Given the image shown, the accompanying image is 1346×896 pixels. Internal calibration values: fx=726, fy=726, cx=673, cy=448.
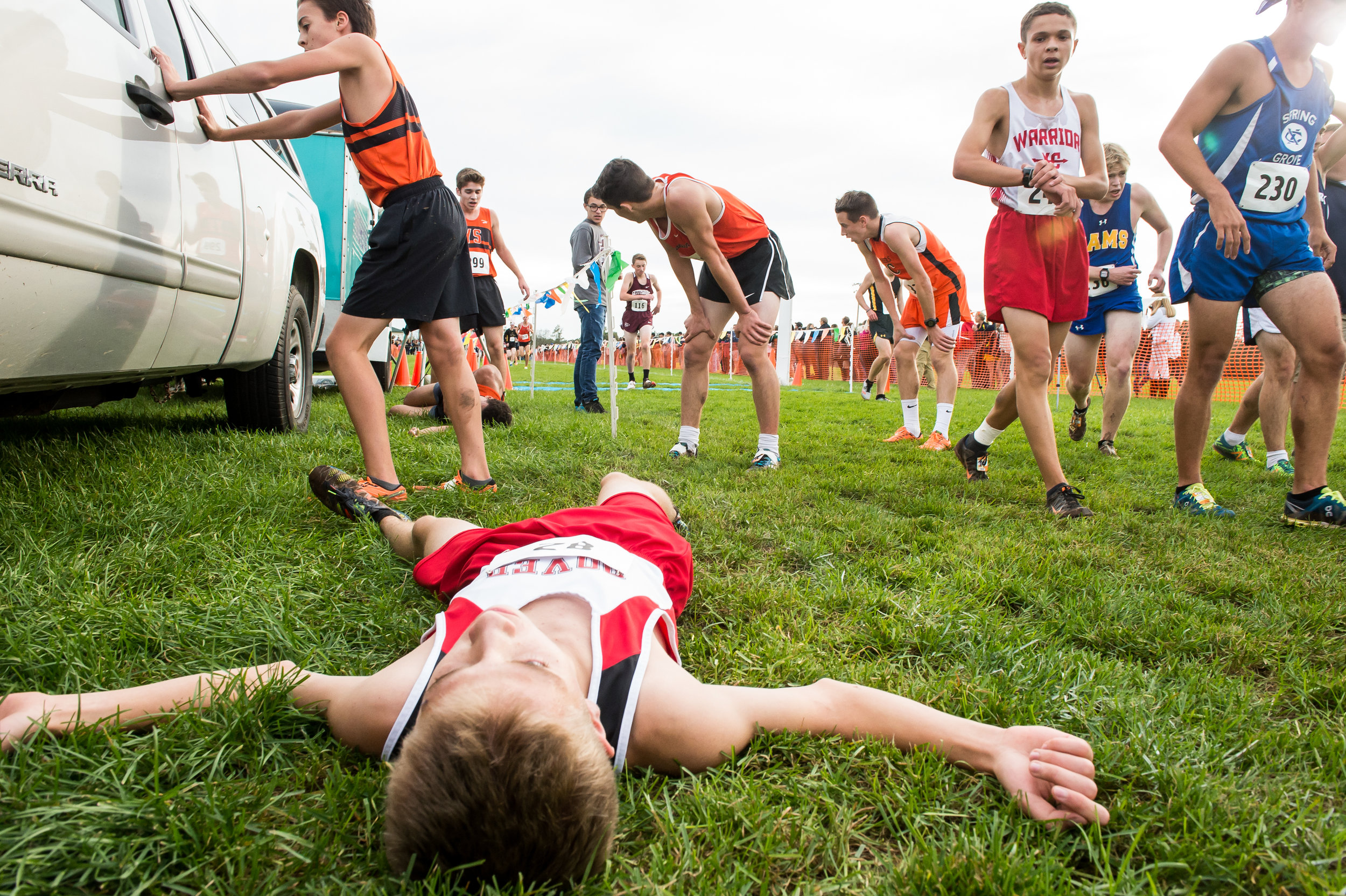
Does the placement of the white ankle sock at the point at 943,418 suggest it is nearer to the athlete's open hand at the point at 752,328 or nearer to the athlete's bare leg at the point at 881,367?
the athlete's open hand at the point at 752,328

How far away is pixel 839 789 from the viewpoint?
136 cm

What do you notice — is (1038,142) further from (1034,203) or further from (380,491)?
(380,491)

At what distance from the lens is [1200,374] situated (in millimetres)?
3607

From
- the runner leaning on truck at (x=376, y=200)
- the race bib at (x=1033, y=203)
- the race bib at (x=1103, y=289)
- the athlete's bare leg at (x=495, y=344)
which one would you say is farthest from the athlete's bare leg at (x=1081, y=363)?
the athlete's bare leg at (x=495, y=344)

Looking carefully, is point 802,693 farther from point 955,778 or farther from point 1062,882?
point 1062,882

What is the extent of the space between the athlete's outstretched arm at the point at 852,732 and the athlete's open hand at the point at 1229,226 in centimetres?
297

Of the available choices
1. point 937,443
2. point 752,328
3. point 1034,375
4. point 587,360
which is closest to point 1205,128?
point 1034,375

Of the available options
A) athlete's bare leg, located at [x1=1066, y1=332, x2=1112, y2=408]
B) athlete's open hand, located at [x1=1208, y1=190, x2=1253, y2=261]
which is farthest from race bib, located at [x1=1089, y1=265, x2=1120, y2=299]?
athlete's open hand, located at [x1=1208, y1=190, x2=1253, y2=261]

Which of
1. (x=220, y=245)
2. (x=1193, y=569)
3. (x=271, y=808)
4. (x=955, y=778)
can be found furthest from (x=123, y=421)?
(x=1193, y=569)

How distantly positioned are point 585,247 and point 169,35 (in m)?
5.90

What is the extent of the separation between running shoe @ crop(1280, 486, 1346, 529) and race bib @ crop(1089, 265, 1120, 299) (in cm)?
286

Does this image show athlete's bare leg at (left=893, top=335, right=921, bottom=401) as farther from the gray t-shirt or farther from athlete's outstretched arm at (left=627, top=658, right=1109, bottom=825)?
athlete's outstretched arm at (left=627, top=658, right=1109, bottom=825)

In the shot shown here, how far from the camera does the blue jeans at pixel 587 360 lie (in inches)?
318

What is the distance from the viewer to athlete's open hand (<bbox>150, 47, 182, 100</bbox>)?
2.65m
